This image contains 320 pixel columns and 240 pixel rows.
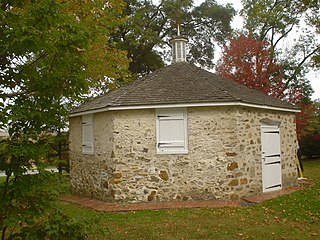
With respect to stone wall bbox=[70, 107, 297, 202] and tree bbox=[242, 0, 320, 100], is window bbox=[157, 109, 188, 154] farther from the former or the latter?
tree bbox=[242, 0, 320, 100]

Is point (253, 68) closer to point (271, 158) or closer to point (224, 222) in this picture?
point (271, 158)

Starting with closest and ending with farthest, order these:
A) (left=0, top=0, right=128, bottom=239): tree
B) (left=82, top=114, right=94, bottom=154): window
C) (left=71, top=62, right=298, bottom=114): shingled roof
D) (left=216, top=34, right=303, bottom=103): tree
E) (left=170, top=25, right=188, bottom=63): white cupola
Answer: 1. (left=0, top=0, right=128, bottom=239): tree
2. (left=71, top=62, right=298, bottom=114): shingled roof
3. (left=82, top=114, right=94, bottom=154): window
4. (left=170, top=25, right=188, bottom=63): white cupola
5. (left=216, top=34, right=303, bottom=103): tree

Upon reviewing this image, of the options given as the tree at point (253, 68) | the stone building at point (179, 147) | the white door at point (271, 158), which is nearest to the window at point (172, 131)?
the stone building at point (179, 147)

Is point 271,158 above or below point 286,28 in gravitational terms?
below

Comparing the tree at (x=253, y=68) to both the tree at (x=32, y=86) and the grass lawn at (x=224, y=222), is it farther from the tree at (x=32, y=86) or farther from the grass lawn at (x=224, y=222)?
the tree at (x=32, y=86)

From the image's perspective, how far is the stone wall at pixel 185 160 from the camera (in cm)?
891

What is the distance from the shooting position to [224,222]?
6688 millimetres

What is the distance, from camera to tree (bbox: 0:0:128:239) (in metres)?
3.35

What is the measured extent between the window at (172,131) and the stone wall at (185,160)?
0.50ft

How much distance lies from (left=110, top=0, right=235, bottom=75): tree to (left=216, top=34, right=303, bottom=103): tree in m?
4.12

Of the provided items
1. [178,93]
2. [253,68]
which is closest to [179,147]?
[178,93]

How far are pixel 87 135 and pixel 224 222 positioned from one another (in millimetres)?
5930

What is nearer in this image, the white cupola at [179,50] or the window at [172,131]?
the window at [172,131]

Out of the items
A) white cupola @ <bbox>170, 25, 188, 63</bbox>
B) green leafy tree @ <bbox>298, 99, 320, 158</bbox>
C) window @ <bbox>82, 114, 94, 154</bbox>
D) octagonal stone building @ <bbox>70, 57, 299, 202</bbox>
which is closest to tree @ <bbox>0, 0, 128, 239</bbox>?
octagonal stone building @ <bbox>70, 57, 299, 202</bbox>
